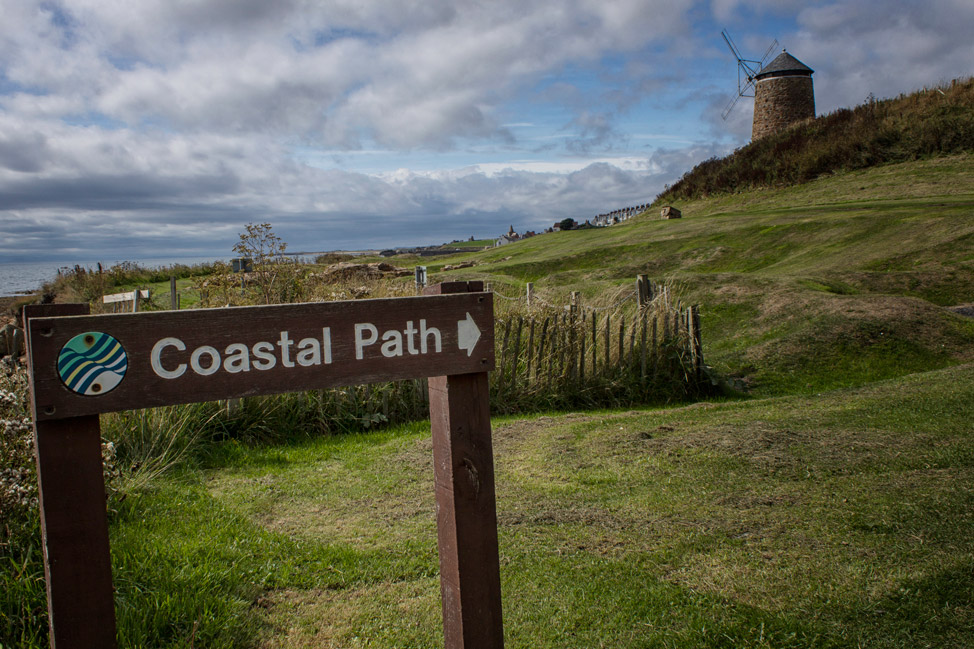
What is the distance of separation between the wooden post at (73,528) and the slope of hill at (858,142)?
104ft

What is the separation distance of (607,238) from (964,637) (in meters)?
24.0

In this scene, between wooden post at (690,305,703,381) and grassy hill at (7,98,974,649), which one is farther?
wooden post at (690,305,703,381)

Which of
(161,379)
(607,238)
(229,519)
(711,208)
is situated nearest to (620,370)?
(229,519)

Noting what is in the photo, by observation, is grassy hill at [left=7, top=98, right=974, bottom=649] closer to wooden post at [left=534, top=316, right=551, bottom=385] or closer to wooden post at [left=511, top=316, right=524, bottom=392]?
wooden post at [left=511, top=316, right=524, bottom=392]

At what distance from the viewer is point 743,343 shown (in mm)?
11352

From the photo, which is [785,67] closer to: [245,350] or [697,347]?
[697,347]

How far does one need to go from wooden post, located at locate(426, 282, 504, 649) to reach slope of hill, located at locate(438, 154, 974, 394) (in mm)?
8449

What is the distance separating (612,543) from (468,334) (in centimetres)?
230

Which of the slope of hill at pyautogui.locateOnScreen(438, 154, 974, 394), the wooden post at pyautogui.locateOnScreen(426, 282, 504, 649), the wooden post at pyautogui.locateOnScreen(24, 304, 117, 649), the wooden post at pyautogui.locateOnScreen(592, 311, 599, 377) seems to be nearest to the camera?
the wooden post at pyautogui.locateOnScreen(24, 304, 117, 649)

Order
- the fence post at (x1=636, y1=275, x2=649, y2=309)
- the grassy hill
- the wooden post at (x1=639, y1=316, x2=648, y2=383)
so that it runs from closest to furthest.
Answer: the grassy hill, the wooden post at (x1=639, y1=316, x2=648, y2=383), the fence post at (x1=636, y1=275, x2=649, y2=309)

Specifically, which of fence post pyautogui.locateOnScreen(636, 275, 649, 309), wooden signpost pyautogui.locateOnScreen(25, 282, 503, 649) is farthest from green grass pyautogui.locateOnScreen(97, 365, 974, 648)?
fence post pyautogui.locateOnScreen(636, 275, 649, 309)

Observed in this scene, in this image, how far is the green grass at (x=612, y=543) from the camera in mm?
3172

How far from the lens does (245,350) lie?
6.66ft

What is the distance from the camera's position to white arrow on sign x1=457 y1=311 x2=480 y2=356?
7.61 feet
